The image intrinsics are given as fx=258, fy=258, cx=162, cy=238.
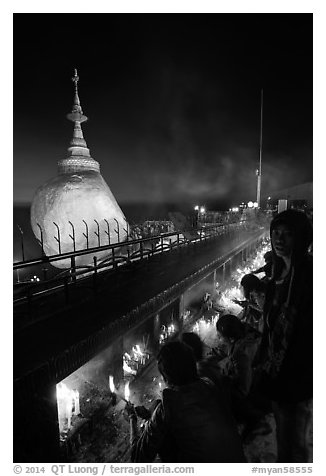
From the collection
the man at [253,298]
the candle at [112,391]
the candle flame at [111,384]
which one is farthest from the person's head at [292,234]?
the candle flame at [111,384]

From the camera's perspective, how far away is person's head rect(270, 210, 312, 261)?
257cm

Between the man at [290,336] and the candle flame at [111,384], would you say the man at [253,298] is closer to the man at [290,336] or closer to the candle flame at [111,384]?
the man at [290,336]

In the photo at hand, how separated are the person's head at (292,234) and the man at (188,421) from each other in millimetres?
1391

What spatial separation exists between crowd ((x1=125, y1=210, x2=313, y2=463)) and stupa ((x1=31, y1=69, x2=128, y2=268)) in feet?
38.5

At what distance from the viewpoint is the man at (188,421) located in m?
2.25

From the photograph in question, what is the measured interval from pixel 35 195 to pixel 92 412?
12.7 meters

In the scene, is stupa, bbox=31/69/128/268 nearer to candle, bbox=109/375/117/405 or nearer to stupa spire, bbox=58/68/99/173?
stupa spire, bbox=58/68/99/173

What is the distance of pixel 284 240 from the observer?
2580 millimetres

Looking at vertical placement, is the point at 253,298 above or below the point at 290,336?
below

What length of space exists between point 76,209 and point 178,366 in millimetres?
13580

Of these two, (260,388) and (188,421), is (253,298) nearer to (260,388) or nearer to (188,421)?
(260,388)

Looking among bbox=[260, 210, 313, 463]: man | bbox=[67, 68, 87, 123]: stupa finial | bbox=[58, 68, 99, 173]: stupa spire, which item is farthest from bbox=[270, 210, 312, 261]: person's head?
bbox=[67, 68, 87, 123]: stupa finial

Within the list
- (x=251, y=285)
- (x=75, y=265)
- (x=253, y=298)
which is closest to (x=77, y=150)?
(x=75, y=265)
